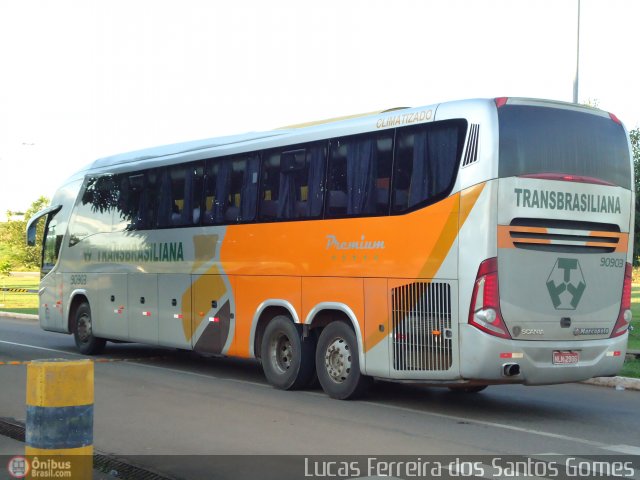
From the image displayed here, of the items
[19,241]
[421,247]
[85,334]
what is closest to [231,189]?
[421,247]

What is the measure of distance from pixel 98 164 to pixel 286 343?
7322 mm

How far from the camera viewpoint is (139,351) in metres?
19.6

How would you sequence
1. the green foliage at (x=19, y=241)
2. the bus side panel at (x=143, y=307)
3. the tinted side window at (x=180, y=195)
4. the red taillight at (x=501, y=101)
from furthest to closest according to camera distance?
the green foliage at (x=19, y=241)
the bus side panel at (x=143, y=307)
the tinted side window at (x=180, y=195)
the red taillight at (x=501, y=101)

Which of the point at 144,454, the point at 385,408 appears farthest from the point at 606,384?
the point at 144,454

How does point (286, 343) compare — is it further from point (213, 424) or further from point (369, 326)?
point (213, 424)

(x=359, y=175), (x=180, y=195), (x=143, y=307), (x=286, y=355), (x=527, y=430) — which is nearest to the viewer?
(x=527, y=430)

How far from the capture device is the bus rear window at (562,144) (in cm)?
1052

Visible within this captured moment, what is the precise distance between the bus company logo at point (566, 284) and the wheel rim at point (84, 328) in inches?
422

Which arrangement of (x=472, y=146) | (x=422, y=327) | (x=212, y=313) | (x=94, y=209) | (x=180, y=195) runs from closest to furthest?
(x=472, y=146) < (x=422, y=327) < (x=212, y=313) < (x=180, y=195) < (x=94, y=209)

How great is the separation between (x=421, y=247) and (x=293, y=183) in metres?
2.81

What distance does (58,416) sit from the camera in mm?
5906

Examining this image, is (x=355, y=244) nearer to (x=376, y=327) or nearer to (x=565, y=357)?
(x=376, y=327)

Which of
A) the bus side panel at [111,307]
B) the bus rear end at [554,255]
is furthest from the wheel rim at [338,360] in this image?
the bus side panel at [111,307]

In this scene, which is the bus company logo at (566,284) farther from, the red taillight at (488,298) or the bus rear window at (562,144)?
the bus rear window at (562,144)
